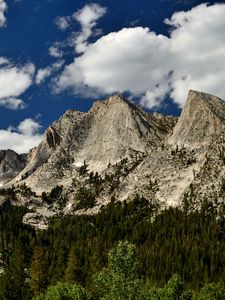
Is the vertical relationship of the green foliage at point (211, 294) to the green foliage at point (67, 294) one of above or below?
above

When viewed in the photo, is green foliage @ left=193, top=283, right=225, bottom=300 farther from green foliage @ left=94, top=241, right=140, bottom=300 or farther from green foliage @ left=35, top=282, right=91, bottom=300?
green foliage @ left=94, top=241, right=140, bottom=300

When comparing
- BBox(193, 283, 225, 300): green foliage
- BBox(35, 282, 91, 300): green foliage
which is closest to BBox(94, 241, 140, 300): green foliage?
BBox(35, 282, 91, 300): green foliage

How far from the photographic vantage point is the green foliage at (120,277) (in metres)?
70.6

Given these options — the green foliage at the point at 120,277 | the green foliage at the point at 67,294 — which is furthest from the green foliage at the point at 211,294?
the green foliage at the point at 120,277

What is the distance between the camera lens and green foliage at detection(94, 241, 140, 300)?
70.6 metres

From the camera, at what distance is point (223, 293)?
12238 centimetres

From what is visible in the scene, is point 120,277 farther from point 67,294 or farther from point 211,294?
point 211,294

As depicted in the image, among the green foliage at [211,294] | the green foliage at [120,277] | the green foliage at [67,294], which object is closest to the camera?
the green foliage at [120,277]

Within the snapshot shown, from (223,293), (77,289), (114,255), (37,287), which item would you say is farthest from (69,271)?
(114,255)

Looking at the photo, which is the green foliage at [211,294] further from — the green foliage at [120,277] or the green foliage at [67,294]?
the green foliage at [120,277]

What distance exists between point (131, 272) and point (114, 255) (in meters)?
3.13

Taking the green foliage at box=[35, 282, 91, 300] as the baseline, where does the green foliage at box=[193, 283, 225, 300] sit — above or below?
above

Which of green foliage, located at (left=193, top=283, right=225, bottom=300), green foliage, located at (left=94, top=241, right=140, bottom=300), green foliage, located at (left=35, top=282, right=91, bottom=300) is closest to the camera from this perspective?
green foliage, located at (left=94, top=241, right=140, bottom=300)

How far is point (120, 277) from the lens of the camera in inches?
2813
